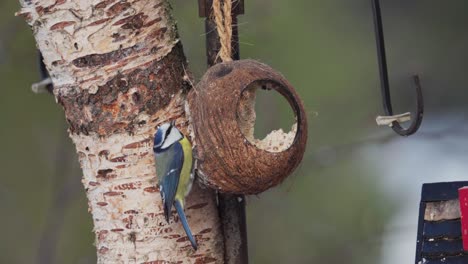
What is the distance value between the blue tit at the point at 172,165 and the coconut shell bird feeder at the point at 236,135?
2 centimetres

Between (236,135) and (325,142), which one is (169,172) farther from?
(325,142)

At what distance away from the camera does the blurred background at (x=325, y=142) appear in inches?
158

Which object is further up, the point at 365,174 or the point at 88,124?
the point at 88,124

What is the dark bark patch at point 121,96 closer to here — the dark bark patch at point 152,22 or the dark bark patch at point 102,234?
the dark bark patch at point 152,22

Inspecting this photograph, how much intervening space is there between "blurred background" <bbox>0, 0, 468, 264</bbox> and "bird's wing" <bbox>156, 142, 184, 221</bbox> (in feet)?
7.54

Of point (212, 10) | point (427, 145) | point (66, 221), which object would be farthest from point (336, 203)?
point (212, 10)

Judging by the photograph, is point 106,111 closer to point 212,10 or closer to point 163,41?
point 163,41

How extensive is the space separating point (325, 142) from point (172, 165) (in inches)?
105

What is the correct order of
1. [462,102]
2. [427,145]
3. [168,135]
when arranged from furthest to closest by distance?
1. [462,102]
2. [427,145]
3. [168,135]

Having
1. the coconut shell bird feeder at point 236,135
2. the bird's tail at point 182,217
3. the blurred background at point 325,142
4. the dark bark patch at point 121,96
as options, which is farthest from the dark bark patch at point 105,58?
the blurred background at point 325,142

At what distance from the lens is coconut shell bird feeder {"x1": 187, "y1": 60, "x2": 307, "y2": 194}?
158cm

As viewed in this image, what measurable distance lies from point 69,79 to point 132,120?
0.14 m

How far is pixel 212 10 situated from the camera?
1706 millimetres

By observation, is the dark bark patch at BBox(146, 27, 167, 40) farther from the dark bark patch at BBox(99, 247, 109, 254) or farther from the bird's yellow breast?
the dark bark patch at BBox(99, 247, 109, 254)
